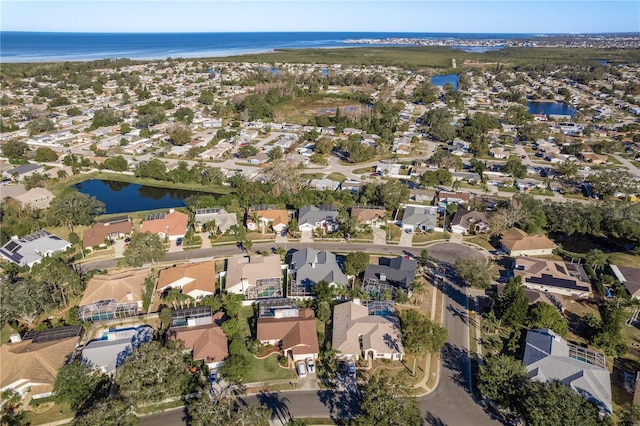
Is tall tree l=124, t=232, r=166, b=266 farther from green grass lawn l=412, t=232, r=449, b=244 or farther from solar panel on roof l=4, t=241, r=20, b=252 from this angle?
green grass lawn l=412, t=232, r=449, b=244

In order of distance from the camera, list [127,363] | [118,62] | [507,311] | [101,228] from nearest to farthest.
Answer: [127,363] → [507,311] → [101,228] → [118,62]

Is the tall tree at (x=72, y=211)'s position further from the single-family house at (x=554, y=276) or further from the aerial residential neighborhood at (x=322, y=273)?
the single-family house at (x=554, y=276)

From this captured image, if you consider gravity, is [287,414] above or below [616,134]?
below

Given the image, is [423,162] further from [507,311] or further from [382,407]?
[382,407]

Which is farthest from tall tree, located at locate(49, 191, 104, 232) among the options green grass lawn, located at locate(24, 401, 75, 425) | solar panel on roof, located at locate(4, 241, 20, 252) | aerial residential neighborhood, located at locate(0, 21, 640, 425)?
green grass lawn, located at locate(24, 401, 75, 425)

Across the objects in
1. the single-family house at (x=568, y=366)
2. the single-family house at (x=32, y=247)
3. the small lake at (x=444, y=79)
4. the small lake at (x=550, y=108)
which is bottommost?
the single-family house at (x=568, y=366)

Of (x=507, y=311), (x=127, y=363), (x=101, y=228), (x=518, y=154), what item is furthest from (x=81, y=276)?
(x=518, y=154)

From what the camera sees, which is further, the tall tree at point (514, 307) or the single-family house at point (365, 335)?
the tall tree at point (514, 307)

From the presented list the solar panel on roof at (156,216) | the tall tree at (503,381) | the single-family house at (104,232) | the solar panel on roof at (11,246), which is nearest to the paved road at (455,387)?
the tall tree at (503,381)
